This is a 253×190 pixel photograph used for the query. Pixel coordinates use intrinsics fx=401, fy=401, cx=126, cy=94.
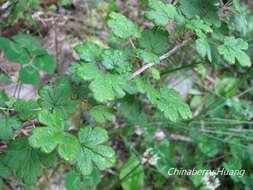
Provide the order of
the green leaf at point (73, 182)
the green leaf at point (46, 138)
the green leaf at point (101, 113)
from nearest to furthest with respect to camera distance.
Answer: the green leaf at point (46, 138) < the green leaf at point (101, 113) < the green leaf at point (73, 182)

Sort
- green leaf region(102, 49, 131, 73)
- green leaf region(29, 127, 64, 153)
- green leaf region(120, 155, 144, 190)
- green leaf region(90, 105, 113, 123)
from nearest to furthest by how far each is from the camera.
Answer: green leaf region(29, 127, 64, 153)
green leaf region(102, 49, 131, 73)
green leaf region(90, 105, 113, 123)
green leaf region(120, 155, 144, 190)

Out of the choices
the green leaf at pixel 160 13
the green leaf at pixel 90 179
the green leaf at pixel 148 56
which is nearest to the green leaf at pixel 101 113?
the green leaf at pixel 148 56

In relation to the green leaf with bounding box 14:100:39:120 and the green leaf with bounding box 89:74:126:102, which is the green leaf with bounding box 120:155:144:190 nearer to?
the green leaf with bounding box 14:100:39:120

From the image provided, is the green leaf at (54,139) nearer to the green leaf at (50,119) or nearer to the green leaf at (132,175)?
the green leaf at (50,119)

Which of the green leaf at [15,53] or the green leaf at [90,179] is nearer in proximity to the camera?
the green leaf at [90,179]

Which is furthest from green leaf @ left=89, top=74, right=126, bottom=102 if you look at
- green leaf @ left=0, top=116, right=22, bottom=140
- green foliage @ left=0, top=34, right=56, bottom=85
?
green foliage @ left=0, top=34, right=56, bottom=85

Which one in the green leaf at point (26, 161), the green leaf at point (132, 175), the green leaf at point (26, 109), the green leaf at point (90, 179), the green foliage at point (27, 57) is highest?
the green leaf at point (26, 109)

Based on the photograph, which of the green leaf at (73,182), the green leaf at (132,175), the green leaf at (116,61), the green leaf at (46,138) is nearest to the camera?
the green leaf at (46,138)
